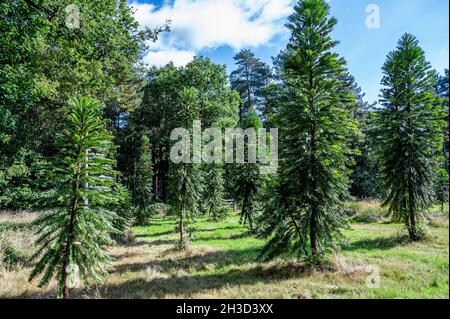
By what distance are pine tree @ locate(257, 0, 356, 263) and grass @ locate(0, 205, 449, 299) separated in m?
0.84

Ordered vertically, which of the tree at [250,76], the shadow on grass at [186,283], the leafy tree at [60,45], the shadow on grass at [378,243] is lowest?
the shadow on grass at [186,283]

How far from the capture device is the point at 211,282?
7902 mm

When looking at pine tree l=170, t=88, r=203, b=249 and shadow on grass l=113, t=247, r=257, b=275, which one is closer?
shadow on grass l=113, t=247, r=257, b=275

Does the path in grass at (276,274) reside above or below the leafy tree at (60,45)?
below

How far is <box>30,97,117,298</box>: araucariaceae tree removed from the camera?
5.23 meters

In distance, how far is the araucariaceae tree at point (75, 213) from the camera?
523cm

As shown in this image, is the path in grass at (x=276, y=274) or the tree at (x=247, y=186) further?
the tree at (x=247, y=186)

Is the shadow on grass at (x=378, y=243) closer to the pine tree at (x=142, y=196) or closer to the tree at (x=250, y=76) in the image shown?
the pine tree at (x=142, y=196)

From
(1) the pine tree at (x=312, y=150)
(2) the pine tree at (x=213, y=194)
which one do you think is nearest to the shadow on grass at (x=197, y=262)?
(1) the pine tree at (x=312, y=150)

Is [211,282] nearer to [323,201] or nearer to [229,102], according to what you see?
[323,201]

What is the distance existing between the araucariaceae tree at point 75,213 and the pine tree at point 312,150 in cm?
497

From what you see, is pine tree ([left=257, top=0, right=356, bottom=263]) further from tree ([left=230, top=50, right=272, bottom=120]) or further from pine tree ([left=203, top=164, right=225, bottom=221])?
tree ([left=230, top=50, right=272, bottom=120])

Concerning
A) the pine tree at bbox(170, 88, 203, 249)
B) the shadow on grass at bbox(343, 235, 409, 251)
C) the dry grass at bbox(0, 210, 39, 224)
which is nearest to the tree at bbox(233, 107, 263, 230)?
the pine tree at bbox(170, 88, 203, 249)

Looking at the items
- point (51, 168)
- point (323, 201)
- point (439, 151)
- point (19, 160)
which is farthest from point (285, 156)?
point (19, 160)
